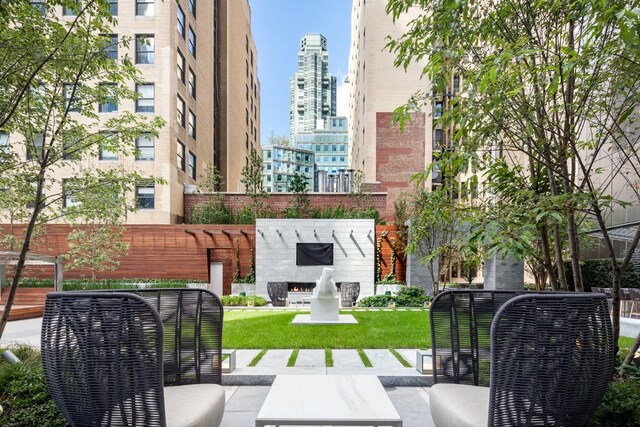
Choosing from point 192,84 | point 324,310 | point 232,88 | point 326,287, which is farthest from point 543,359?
point 232,88

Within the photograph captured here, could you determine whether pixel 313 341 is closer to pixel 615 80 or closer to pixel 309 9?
pixel 615 80

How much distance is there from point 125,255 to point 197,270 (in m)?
3.27

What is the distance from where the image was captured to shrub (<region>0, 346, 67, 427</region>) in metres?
3.14

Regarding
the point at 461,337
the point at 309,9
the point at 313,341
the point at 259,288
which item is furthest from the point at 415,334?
the point at 309,9

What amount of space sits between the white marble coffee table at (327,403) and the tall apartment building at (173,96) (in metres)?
12.6

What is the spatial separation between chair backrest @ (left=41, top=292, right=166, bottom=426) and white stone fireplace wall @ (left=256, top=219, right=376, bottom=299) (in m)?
15.9

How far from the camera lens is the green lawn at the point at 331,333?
704 cm

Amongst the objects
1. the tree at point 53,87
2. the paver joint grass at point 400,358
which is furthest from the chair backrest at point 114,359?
the paver joint grass at point 400,358

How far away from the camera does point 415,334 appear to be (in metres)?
8.12

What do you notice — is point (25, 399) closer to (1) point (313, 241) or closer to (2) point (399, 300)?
(2) point (399, 300)

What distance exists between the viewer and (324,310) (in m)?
9.99

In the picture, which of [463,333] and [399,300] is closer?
[463,333]

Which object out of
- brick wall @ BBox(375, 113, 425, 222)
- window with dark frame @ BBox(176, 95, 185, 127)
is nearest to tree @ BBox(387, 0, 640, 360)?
window with dark frame @ BBox(176, 95, 185, 127)

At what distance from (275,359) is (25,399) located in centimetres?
334
